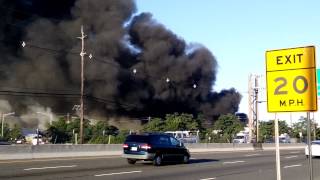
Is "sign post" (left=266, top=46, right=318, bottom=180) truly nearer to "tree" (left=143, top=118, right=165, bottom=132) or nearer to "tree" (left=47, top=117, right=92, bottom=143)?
"tree" (left=47, top=117, right=92, bottom=143)

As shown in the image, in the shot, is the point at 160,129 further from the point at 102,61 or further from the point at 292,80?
the point at 292,80

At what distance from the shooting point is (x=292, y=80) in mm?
6684

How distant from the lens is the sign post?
6.55 meters

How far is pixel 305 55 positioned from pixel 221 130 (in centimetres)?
7560

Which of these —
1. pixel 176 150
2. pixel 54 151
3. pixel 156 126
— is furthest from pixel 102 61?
pixel 176 150

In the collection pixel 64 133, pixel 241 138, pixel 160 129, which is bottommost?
pixel 241 138

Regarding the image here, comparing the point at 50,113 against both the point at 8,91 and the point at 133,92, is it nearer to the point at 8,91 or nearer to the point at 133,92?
the point at 8,91

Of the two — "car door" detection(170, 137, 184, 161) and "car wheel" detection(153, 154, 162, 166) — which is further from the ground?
"car door" detection(170, 137, 184, 161)

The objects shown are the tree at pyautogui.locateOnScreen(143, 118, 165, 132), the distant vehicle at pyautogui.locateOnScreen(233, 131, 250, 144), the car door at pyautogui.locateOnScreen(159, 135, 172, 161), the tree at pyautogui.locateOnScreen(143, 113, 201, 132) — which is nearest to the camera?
the car door at pyautogui.locateOnScreen(159, 135, 172, 161)

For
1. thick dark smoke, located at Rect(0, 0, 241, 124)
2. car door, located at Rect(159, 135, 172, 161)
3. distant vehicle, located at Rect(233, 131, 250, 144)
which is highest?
thick dark smoke, located at Rect(0, 0, 241, 124)

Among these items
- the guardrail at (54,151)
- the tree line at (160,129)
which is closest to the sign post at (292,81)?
the guardrail at (54,151)

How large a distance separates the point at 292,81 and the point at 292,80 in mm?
13

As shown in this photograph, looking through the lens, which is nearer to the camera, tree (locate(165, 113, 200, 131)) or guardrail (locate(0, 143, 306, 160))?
guardrail (locate(0, 143, 306, 160))

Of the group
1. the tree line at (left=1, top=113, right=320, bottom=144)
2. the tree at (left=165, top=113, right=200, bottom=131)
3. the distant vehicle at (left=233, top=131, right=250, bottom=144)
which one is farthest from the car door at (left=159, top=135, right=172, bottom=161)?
the tree at (left=165, top=113, right=200, bottom=131)
